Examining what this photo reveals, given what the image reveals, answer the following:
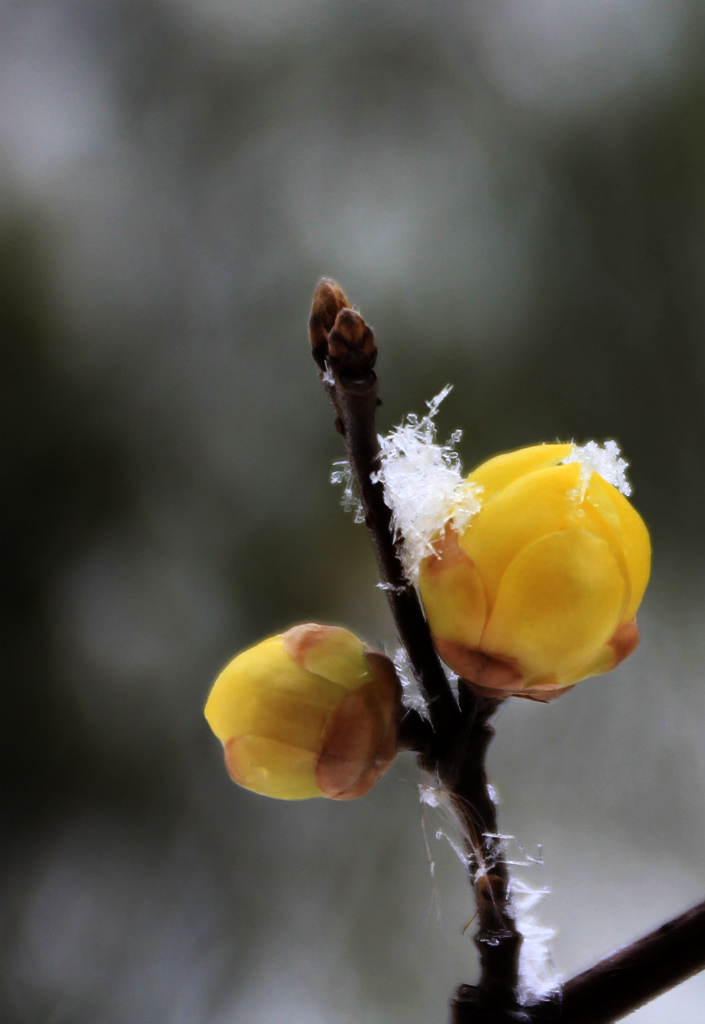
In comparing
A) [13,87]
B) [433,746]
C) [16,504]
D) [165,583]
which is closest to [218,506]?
[165,583]

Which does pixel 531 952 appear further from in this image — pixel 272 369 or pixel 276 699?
pixel 272 369

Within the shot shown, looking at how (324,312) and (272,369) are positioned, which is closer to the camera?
(324,312)

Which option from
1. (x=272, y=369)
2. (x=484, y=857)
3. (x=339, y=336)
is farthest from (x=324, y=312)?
(x=272, y=369)

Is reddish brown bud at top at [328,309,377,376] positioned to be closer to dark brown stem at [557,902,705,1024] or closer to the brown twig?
the brown twig

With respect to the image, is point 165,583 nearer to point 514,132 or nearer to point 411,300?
point 411,300

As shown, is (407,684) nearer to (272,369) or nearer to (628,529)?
(628,529)

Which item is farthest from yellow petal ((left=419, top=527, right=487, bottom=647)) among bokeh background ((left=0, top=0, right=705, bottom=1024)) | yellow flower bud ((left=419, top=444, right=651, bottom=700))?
bokeh background ((left=0, top=0, right=705, bottom=1024))

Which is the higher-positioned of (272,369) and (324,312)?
(272,369)
